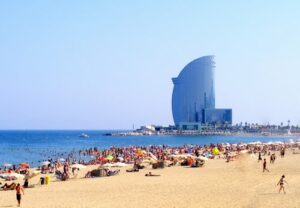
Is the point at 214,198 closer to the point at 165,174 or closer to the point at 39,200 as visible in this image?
the point at 39,200

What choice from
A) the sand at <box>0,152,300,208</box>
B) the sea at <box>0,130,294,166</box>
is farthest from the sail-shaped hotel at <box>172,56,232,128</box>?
the sand at <box>0,152,300,208</box>

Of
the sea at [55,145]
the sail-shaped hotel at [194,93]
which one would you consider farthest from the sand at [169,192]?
the sail-shaped hotel at [194,93]

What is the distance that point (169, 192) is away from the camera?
21625mm

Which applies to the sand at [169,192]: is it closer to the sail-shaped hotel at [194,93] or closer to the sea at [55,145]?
the sea at [55,145]

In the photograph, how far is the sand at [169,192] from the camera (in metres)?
18.7

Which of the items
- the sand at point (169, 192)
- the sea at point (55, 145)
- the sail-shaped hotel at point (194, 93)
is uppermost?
the sail-shaped hotel at point (194, 93)

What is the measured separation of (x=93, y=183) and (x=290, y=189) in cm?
983

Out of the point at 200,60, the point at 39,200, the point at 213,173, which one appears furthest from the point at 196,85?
the point at 39,200

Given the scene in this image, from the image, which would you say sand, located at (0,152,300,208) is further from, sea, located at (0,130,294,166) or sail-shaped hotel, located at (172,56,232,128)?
sail-shaped hotel, located at (172,56,232,128)

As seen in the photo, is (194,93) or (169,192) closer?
(169,192)

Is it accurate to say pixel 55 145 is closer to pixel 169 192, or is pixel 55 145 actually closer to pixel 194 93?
pixel 169 192

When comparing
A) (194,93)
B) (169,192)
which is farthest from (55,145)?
(194,93)

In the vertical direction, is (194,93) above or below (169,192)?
above

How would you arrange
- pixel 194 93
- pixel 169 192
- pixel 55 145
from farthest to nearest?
1. pixel 194 93
2. pixel 55 145
3. pixel 169 192
